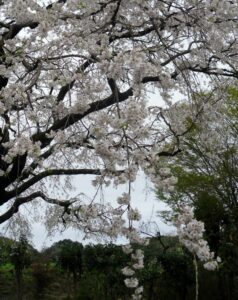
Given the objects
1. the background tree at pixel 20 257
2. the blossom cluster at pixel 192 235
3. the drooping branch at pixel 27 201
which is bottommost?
the blossom cluster at pixel 192 235

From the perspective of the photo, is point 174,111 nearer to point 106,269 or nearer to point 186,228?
point 186,228

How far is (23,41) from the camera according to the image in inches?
187

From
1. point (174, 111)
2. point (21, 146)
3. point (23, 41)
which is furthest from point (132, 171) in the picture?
point (174, 111)

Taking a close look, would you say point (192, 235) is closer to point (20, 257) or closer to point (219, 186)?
point (20, 257)

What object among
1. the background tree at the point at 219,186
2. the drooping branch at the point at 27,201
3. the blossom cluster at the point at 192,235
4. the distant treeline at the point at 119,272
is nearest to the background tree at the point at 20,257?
the distant treeline at the point at 119,272

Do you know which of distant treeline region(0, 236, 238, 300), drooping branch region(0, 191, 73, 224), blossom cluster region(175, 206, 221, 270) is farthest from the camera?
distant treeline region(0, 236, 238, 300)

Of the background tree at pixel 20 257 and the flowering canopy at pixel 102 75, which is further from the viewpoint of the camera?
the background tree at pixel 20 257

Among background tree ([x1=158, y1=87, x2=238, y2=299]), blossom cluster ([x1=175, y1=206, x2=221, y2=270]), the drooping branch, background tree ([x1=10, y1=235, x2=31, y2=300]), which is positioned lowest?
blossom cluster ([x1=175, y1=206, x2=221, y2=270])

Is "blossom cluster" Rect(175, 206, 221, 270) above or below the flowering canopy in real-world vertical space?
below

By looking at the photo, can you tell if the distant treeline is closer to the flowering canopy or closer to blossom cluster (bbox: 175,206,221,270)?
the flowering canopy

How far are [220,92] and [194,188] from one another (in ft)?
25.8

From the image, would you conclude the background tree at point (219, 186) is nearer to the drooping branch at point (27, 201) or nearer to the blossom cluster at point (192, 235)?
the drooping branch at point (27, 201)

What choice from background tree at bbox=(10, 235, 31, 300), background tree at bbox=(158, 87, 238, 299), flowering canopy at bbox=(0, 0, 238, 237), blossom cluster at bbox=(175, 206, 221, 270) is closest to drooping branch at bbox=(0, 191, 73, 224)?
→ flowering canopy at bbox=(0, 0, 238, 237)

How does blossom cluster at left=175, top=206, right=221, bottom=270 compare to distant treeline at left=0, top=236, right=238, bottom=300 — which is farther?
distant treeline at left=0, top=236, right=238, bottom=300
